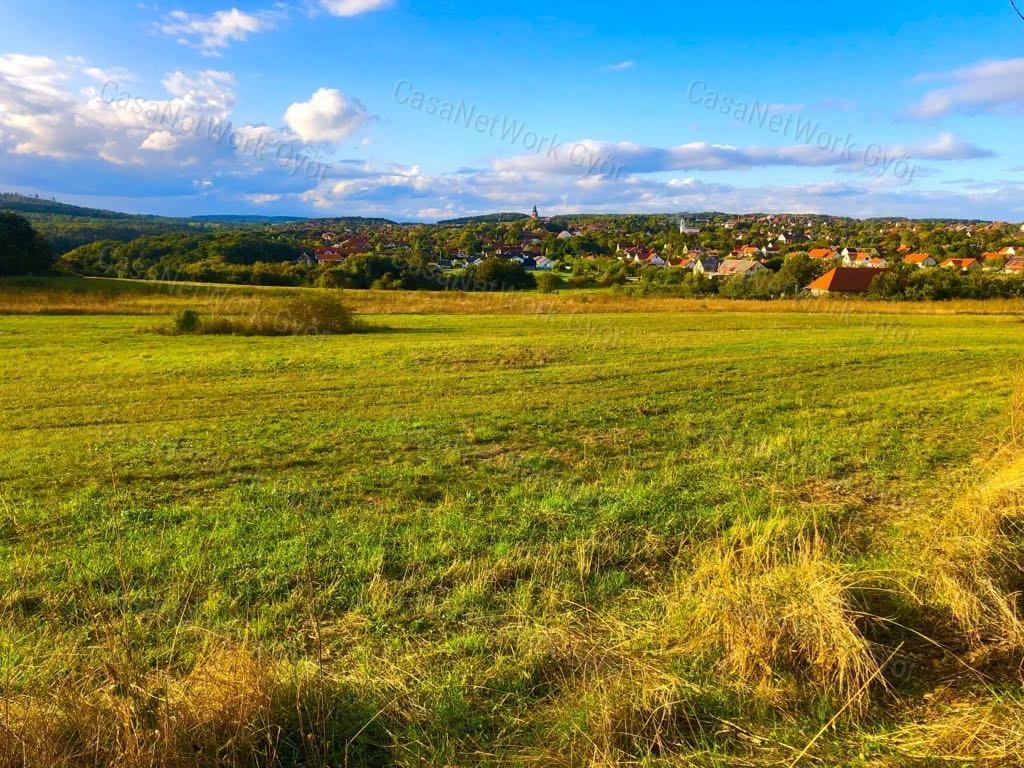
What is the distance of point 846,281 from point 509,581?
65167 mm

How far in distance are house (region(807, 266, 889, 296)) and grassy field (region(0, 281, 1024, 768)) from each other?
51.4 metres

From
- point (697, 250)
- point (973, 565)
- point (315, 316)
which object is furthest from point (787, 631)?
point (697, 250)

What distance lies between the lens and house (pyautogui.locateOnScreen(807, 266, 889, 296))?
59875 millimetres

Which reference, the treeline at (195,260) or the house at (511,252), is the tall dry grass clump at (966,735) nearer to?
the treeline at (195,260)

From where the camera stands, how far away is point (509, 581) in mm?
5430

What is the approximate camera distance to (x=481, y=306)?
4544 cm

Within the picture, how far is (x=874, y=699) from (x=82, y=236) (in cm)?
11469

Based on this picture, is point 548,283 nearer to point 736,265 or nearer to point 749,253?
point 736,265

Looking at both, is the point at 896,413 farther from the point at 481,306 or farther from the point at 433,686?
the point at 481,306

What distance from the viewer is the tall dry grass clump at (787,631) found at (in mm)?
3633

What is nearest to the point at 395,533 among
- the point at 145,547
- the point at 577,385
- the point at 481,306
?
the point at 145,547

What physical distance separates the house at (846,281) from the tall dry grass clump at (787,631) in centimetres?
6052

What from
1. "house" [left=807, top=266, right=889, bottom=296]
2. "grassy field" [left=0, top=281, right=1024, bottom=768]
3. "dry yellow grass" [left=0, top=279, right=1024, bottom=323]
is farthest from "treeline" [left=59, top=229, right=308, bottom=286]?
"grassy field" [left=0, top=281, right=1024, bottom=768]

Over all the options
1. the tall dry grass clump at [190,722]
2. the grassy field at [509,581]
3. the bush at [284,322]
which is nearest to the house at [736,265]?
the bush at [284,322]
